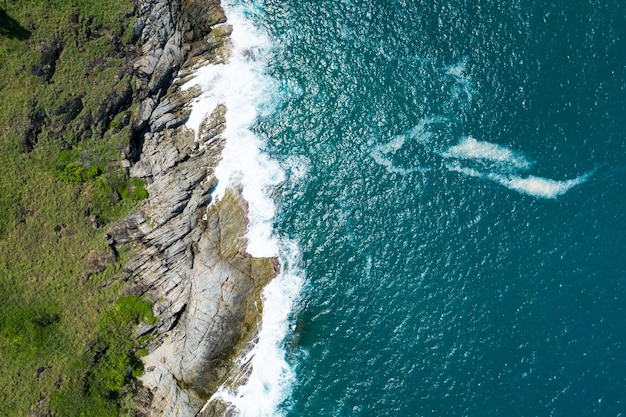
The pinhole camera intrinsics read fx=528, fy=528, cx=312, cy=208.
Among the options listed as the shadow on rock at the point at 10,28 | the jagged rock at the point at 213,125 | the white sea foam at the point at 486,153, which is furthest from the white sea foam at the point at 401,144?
the shadow on rock at the point at 10,28

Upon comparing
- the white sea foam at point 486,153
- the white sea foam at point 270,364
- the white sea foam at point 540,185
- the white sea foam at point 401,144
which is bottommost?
the white sea foam at point 270,364

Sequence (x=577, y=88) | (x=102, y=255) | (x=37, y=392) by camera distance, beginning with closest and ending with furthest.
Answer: (x=37, y=392)
(x=102, y=255)
(x=577, y=88)

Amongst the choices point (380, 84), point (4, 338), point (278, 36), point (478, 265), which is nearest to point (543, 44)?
point (380, 84)

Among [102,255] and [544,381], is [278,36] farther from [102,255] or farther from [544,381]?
[544,381]

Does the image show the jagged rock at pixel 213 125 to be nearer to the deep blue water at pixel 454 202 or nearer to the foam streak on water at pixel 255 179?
the foam streak on water at pixel 255 179

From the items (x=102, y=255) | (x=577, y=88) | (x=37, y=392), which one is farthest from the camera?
(x=577, y=88)

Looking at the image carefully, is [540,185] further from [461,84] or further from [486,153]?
[461,84]
